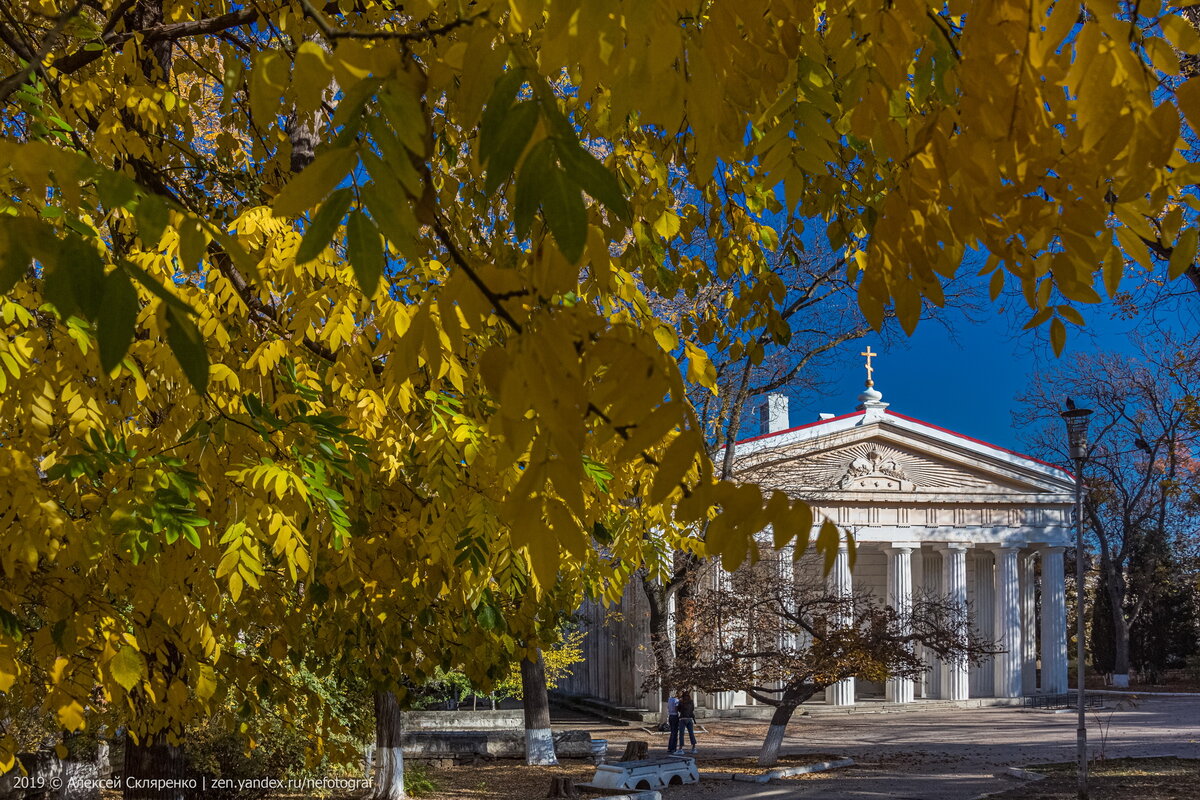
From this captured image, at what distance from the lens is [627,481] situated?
15.6ft

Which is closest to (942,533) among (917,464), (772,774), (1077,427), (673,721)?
(917,464)

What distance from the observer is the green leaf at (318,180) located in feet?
4.03

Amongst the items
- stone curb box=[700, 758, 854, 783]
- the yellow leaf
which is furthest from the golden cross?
the yellow leaf

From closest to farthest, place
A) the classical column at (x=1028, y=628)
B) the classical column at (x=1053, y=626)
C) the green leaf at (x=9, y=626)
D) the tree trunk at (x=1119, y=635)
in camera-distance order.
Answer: the green leaf at (x=9, y=626) → the classical column at (x=1053, y=626) → the classical column at (x=1028, y=628) → the tree trunk at (x=1119, y=635)

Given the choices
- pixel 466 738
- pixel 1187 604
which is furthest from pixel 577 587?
pixel 1187 604

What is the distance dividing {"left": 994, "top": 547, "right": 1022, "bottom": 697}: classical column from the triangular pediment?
2.35m

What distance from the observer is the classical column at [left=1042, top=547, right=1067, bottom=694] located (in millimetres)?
34438

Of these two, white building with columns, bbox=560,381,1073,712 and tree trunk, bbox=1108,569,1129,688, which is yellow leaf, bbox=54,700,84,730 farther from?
tree trunk, bbox=1108,569,1129,688

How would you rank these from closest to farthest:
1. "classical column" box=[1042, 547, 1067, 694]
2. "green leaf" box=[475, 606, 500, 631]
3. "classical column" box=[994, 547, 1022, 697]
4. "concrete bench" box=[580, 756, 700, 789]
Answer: "green leaf" box=[475, 606, 500, 631] → "concrete bench" box=[580, 756, 700, 789] → "classical column" box=[994, 547, 1022, 697] → "classical column" box=[1042, 547, 1067, 694]

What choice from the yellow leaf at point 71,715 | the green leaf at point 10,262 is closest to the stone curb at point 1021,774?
the yellow leaf at point 71,715

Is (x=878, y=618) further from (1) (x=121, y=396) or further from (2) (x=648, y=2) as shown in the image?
(2) (x=648, y=2)

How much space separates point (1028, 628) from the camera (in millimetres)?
34969

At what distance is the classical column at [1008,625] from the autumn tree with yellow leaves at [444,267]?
101 ft

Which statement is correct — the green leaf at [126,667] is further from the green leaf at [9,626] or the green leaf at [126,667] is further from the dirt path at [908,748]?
the dirt path at [908,748]
